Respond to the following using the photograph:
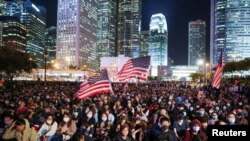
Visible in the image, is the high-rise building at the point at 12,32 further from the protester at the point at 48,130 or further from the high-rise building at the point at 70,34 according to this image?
the protester at the point at 48,130

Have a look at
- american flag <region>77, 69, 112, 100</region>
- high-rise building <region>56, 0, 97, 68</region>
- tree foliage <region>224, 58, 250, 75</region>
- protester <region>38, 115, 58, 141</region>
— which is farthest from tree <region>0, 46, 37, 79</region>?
high-rise building <region>56, 0, 97, 68</region>

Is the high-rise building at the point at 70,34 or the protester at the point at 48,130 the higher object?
the high-rise building at the point at 70,34

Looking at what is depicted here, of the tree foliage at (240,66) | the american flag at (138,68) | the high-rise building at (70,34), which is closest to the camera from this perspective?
the american flag at (138,68)

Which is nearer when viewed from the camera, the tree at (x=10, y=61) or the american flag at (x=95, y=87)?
the american flag at (x=95, y=87)

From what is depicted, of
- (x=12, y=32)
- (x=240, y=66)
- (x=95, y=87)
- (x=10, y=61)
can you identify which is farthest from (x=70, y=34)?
(x=95, y=87)

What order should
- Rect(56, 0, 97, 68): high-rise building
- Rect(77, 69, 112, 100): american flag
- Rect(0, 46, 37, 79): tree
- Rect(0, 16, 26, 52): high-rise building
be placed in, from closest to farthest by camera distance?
Rect(77, 69, 112, 100): american flag → Rect(0, 46, 37, 79): tree → Rect(0, 16, 26, 52): high-rise building → Rect(56, 0, 97, 68): high-rise building

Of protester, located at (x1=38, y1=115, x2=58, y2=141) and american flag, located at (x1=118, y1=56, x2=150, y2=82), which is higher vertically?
american flag, located at (x1=118, y1=56, x2=150, y2=82)

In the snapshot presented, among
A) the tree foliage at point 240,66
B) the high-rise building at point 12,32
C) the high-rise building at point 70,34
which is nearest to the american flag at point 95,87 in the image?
the tree foliage at point 240,66

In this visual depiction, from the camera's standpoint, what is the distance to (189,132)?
30.9 ft

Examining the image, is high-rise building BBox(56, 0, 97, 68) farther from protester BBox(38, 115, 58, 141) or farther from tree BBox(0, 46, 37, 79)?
protester BBox(38, 115, 58, 141)

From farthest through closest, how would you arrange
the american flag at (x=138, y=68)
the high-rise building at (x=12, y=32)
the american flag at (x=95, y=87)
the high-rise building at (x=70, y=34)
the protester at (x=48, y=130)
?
the high-rise building at (x=70, y=34)
the high-rise building at (x=12, y=32)
the american flag at (x=138, y=68)
the american flag at (x=95, y=87)
the protester at (x=48, y=130)

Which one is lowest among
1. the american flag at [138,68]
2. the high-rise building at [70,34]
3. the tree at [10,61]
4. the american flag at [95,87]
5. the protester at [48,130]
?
the protester at [48,130]

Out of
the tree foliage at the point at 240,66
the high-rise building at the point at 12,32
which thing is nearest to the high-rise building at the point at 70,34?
the high-rise building at the point at 12,32

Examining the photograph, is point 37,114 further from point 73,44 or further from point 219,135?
point 73,44
